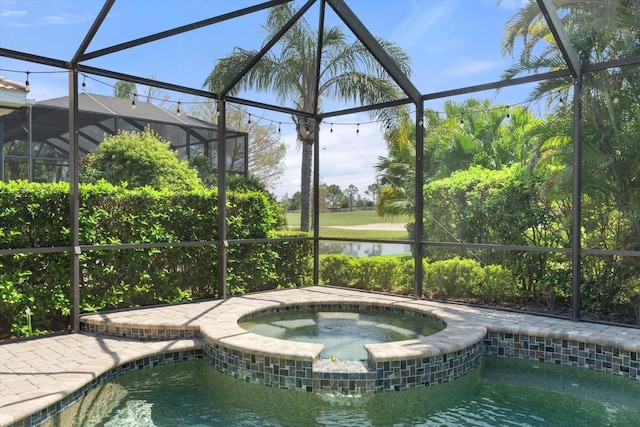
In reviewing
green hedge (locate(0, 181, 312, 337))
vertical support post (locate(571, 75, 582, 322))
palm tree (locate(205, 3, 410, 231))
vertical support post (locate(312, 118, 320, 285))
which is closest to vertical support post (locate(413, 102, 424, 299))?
vertical support post (locate(312, 118, 320, 285))

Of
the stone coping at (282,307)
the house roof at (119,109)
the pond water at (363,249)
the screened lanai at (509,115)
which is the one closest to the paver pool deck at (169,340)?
the stone coping at (282,307)

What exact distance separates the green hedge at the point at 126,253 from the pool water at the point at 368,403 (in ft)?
6.16

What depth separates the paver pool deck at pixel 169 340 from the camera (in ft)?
12.5

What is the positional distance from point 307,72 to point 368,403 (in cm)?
986

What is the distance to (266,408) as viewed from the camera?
13.1 ft

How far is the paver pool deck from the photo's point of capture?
12.5ft

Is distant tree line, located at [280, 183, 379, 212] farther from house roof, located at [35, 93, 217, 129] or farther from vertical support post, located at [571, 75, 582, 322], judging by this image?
vertical support post, located at [571, 75, 582, 322]

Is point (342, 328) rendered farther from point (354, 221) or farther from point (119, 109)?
point (119, 109)

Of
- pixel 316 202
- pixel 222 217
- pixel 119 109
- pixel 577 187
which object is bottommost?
pixel 222 217

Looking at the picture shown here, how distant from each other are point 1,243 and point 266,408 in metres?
3.62

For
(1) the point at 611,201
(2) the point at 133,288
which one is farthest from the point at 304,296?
(1) the point at 611,201

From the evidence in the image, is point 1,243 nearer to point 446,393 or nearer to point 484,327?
point 446,393

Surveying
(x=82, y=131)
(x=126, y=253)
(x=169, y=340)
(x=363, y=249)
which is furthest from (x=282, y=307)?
(x=82, y=131)

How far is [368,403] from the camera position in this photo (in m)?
4.12
